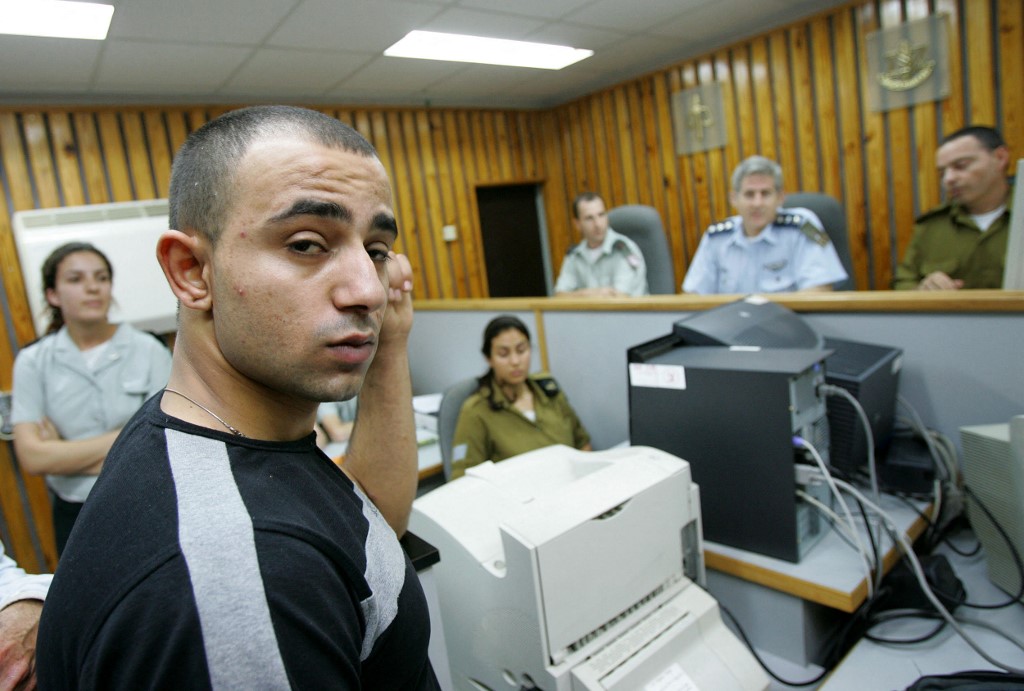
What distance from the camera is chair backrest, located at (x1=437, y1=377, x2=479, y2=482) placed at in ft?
7.38

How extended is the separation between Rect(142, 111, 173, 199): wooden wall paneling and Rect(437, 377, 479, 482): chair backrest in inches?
114

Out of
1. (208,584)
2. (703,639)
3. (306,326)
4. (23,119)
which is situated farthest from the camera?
(23,119)

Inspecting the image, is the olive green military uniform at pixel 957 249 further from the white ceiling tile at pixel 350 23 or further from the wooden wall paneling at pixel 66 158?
the wooden wall paneling at pixel 66 158

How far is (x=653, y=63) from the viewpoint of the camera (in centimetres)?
475

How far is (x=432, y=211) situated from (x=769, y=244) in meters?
3.17

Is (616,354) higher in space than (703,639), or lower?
higher

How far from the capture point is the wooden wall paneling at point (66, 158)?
142 inches

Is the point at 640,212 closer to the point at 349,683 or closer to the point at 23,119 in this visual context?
the point at 349,683

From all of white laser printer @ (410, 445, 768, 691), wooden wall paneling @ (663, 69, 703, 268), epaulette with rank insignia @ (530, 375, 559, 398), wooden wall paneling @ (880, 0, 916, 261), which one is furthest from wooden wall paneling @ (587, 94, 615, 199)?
white laser printer @ (410, 445, 768, 691)

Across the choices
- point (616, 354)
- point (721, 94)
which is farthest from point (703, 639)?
point (721, 94)

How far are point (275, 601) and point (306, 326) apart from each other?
249 mm

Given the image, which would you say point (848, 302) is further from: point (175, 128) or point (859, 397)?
point (175, 128)

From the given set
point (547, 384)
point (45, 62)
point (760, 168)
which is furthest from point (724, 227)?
point (45, 62)

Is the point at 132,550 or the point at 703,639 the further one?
the point at 703,639
